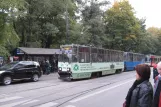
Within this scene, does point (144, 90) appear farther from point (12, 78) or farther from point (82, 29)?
point (82, 29)

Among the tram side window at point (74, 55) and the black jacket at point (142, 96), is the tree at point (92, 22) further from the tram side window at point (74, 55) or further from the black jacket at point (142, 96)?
the black jacket at point (142, 96)

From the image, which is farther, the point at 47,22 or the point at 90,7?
the point at 90,7

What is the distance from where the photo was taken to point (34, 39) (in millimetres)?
36375

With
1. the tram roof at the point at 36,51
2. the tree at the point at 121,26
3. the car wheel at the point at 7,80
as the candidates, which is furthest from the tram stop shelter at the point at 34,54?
the tree at the point at 121,26

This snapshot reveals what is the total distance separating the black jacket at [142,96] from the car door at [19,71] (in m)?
16.1

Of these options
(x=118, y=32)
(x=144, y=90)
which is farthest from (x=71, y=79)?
(x=118, y=32)

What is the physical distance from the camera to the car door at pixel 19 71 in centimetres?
1923

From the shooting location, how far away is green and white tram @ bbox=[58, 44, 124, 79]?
21189 mm

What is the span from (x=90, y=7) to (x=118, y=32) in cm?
880

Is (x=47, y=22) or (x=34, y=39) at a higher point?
(x=47, y=22)

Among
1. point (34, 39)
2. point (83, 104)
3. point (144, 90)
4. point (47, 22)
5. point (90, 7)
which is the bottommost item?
point (83, 104)

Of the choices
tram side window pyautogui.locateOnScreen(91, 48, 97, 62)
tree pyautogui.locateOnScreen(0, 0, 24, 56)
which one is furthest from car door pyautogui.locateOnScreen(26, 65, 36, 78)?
tram side window pyautogui.locateOnScreen(91, 48, 97, 62)

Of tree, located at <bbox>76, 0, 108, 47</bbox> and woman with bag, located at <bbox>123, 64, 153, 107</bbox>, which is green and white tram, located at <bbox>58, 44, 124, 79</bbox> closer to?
tree, located at <bbox>76, 0, 108, 47</bbox>

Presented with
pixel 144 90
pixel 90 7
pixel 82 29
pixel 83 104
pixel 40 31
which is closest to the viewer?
pixel 144 90
